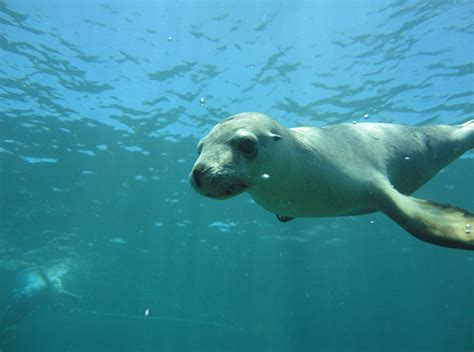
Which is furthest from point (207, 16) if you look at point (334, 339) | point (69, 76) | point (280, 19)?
point (334, 339)

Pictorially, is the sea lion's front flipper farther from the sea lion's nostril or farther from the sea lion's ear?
the sea lion's nostril

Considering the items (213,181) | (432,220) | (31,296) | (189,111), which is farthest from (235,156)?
(31,296)

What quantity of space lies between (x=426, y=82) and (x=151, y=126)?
9.30m

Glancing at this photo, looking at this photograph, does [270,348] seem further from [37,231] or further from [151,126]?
[151,126]

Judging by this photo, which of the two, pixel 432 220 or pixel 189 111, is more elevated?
pixel 432 220

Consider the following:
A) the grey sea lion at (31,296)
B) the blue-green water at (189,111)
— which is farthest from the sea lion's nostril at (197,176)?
the grey sea lion at (31,296)

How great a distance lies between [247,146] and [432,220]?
1469mm

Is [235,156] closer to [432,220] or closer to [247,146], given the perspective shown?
[247,146]

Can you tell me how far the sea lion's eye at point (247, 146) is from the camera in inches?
98.5

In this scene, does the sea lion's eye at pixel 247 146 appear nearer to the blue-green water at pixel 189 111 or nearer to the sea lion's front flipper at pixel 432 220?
the sea lion's front flipper at pixel 432 220

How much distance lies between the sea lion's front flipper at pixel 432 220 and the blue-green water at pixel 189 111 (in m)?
7.47

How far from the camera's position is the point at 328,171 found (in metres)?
3.05

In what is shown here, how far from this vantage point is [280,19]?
9336 millimetres

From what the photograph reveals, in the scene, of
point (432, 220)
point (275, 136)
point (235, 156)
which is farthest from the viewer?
point (275, 136)
